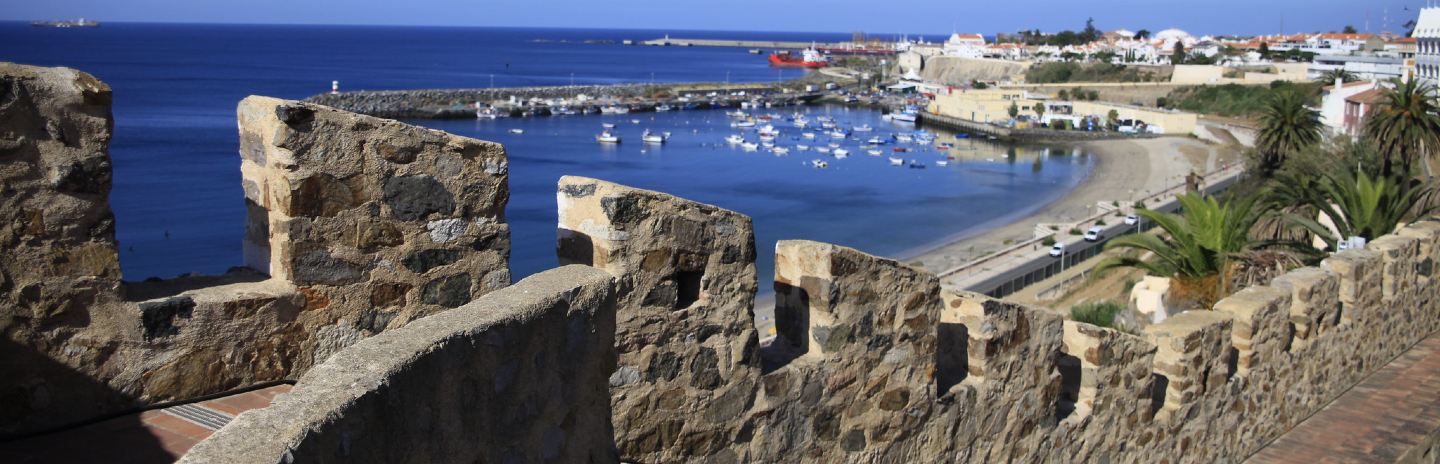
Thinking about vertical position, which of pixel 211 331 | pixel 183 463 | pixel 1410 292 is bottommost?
pixel 1410 292

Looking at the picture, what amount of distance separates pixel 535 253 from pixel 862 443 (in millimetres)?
34651

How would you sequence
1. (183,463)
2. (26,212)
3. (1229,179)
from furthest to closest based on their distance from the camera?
(1229,179), (26,212), (183,463)

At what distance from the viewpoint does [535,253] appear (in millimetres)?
39594

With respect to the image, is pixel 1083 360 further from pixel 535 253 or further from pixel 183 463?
pixel 535 253

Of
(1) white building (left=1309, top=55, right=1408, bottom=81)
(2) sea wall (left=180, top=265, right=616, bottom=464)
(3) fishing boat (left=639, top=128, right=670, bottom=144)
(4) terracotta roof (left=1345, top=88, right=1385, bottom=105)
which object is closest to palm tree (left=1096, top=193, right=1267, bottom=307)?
(2) sea wall (left=180, top=265, right=616, bottom=464)

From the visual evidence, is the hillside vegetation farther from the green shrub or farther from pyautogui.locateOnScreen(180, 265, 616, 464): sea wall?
pyautogui.locateOnScreen(180, 265, 616, 464): sea wall

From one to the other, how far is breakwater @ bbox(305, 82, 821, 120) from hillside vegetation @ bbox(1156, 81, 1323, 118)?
3691 centimetres

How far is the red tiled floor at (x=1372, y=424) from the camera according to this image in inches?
355

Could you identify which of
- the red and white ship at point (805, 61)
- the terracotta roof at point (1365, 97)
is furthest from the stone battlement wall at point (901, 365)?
the red and white ship at point (805, 61)

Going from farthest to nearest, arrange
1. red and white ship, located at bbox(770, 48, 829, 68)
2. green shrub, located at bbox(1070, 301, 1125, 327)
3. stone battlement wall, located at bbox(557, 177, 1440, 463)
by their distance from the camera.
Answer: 1. red and white ship, located at bbox(770, 48, 829, 68)
2. green shrub, located at bbox(1070, 301, 1125, 327)
3. stone battlement wall, located at bbox(557, 177, 1440, 463)

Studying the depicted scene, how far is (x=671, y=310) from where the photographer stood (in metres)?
4.68

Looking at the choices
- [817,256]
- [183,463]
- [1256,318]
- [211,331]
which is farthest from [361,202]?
[1256,318]

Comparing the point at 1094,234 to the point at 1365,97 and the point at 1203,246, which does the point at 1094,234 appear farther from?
the point at 1203,246

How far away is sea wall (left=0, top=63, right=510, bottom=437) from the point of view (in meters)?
3.88
